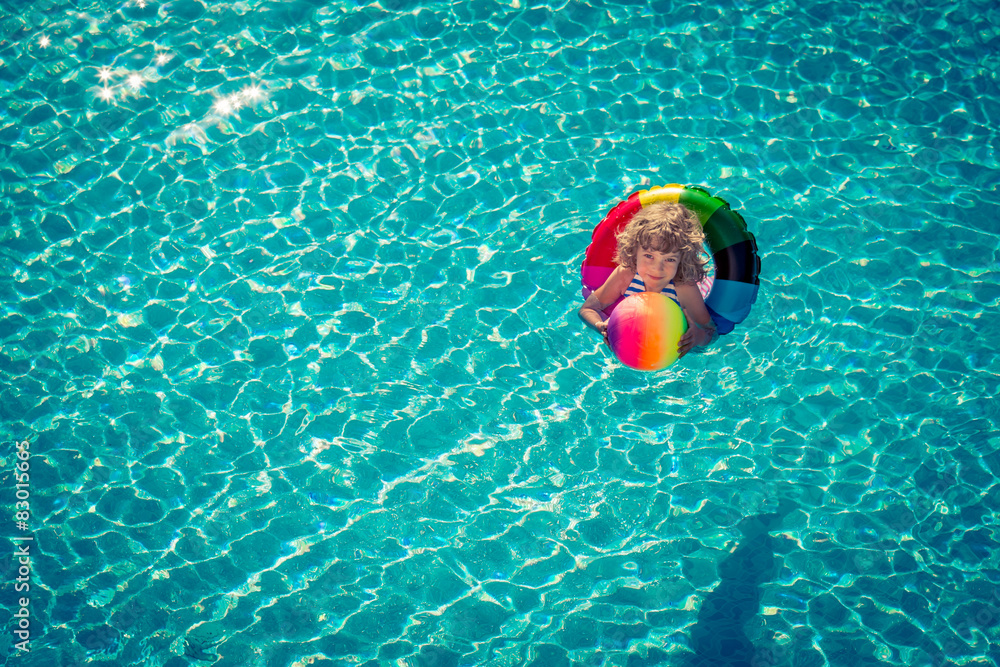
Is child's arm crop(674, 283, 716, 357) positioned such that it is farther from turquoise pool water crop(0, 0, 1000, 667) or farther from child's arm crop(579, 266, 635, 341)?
turquoise pool water crop(0, 0, 1000, 667)

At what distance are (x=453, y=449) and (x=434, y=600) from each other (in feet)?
2.92

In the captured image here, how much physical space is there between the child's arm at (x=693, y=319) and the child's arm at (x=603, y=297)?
1.04 ft

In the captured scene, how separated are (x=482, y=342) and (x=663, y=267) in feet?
4.41

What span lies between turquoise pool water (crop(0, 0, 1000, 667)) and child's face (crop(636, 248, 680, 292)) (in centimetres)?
81

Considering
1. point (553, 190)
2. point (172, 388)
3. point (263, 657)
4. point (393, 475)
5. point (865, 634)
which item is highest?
point (553, 190)

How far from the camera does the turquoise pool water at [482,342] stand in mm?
4418

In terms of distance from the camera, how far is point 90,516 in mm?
4613

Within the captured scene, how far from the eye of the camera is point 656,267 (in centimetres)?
429

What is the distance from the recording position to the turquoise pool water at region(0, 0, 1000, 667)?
4418mm

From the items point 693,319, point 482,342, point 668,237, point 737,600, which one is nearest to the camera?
point 668,237

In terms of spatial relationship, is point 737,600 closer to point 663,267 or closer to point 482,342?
point 663,267

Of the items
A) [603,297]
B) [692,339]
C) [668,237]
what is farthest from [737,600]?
[668,237]

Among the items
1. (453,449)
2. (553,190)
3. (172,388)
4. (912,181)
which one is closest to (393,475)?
(453,449)

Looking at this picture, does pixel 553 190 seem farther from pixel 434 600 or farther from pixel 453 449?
pixel 434 600
